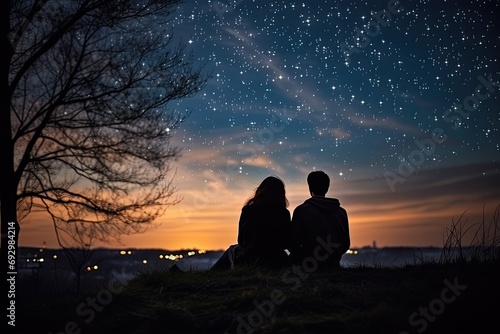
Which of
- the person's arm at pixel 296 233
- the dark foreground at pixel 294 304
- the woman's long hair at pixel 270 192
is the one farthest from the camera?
the woman's long hair at pixel 270 192

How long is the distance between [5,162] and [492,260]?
7.37 m

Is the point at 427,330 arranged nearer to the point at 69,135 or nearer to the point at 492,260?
the point at 492,260

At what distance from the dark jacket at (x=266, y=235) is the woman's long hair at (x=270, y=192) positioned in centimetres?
7

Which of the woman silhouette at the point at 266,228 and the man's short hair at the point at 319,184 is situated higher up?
the man's short hair at the point at 319,184

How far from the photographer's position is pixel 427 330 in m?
3.18

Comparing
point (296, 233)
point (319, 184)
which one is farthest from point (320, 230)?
point (319, 184)

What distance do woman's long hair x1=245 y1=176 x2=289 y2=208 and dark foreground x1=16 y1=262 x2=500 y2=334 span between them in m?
1.16

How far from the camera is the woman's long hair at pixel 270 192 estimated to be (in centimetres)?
596

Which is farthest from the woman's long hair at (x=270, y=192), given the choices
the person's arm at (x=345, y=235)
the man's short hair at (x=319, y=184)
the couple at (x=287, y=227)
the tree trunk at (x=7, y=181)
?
the tree trunk at (x=7, y=181)

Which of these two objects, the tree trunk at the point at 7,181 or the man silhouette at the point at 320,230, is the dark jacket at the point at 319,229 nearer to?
the man silhouette at the point at 320,230

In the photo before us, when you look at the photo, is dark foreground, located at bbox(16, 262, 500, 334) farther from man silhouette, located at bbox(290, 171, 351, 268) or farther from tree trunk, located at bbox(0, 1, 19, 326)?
tree trunk, located at bbox(0, 1, 19, 326)

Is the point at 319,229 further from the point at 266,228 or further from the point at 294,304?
the point at 294,304

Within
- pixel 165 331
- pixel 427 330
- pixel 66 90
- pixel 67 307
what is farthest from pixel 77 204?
pixel 427 330

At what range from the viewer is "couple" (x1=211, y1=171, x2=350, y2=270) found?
18.8 feet
